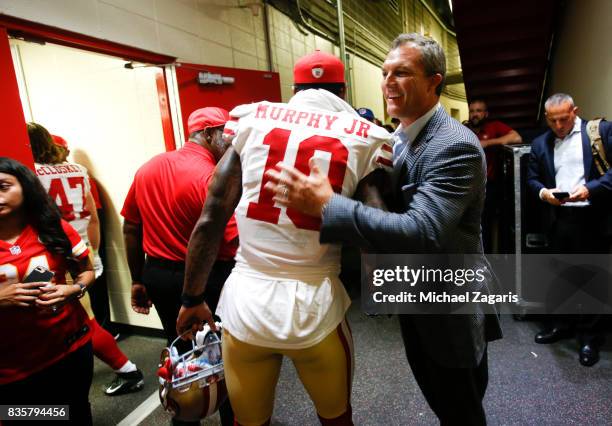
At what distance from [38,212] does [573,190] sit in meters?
2.82

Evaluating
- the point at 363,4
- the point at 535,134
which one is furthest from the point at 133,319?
the point at 363,4

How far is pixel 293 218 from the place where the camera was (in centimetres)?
104

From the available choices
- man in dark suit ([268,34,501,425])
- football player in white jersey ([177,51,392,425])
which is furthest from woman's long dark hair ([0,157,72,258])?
man in dark suit ([268,34,501,425])

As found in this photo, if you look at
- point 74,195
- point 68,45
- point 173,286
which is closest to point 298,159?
point 173,286

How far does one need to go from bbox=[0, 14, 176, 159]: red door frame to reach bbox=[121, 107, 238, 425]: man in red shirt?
52 cm

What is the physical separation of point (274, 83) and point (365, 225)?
269 cm

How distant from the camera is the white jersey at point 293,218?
1018 millimetres

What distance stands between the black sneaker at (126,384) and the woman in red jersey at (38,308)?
0.89 metres

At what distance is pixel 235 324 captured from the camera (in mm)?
1095

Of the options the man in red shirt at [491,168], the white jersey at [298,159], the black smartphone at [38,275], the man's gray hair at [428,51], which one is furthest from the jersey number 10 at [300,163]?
the man in red shirt at [491,168]

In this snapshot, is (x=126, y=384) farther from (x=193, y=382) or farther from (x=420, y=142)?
(x=420, y=142)

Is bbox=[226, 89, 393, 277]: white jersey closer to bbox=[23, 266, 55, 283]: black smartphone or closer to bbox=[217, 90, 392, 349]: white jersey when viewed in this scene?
bbox=[217, 90, 392, 349]: white jersey

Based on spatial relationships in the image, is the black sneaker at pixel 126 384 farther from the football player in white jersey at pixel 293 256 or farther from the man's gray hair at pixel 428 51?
the man's gray hair at pixel 428 51

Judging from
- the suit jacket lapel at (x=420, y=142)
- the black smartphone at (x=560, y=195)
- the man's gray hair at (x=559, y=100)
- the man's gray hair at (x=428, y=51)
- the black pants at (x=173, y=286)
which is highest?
the man's gray hair at (x=428, y=51)
